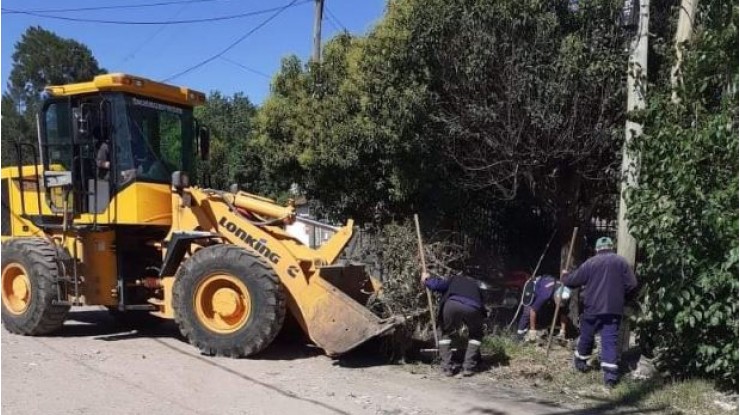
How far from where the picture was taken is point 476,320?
794cm

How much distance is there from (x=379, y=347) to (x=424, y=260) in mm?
1098

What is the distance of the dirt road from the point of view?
646 centimetres

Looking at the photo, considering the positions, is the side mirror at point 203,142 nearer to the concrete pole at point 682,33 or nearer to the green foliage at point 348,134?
the green foliage at point 348,134

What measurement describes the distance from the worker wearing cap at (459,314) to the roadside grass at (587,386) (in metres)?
0.33

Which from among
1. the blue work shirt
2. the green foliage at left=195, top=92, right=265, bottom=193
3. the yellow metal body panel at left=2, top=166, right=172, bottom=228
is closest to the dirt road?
the blue work shirt

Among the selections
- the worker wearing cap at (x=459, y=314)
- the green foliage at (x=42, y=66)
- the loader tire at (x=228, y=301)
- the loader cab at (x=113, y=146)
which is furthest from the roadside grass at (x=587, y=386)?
the green foliage at (x=42, y=66)

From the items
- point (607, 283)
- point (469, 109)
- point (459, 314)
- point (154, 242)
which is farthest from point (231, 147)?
point (607, 283)

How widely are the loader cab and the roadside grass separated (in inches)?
170

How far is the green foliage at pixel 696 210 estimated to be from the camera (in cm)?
669

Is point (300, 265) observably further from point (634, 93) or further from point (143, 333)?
point (634, 93)

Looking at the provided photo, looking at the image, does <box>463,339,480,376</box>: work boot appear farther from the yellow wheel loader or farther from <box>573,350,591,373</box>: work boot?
<box>573,350,591,373</box>: work boot

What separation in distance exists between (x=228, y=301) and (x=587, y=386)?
382 centimetres

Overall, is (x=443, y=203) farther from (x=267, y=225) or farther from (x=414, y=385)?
(x=414, y=385)

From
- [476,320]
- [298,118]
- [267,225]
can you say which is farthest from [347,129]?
[476,320]
